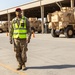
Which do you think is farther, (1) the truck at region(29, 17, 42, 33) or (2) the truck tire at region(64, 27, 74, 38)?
(1) the truck at region(29, 17, 42, 33)

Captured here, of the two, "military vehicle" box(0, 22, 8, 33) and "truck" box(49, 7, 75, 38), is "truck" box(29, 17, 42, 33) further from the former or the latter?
"truck" box(49, 7, 75, 38)

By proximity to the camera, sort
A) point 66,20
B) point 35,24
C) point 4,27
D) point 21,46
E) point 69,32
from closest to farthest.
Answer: point 21,46 → point 66,20 → point 69,32 → point 35,24 → point 4,27

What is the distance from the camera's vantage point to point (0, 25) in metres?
58.0

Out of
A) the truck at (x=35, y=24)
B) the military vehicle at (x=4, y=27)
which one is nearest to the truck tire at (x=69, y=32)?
the truck at (x=35, y=24)

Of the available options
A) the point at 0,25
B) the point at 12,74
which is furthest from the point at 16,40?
the point at 0,25

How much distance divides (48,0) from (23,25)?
108 feet

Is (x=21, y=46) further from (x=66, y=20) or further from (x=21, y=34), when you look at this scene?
(x=66, y=20)

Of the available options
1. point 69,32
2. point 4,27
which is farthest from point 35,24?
point 69,32

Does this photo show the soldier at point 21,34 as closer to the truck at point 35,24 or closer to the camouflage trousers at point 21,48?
the camouflage trousers at point 21,48

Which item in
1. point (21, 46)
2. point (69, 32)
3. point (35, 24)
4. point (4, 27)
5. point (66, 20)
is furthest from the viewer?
point (4, 27)

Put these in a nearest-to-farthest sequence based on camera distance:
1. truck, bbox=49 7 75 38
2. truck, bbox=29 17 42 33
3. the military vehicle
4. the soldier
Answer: the soldier → truck, bbox=49 7 75 38 → truck, bbox=29 17 42 33 → the military vehicle

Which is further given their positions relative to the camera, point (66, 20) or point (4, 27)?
point (4, 27)

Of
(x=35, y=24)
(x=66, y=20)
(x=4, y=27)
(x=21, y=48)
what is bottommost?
(x=4, y=27)

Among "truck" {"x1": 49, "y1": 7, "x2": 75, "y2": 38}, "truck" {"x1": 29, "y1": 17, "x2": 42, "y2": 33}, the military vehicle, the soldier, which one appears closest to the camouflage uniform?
the soldier
